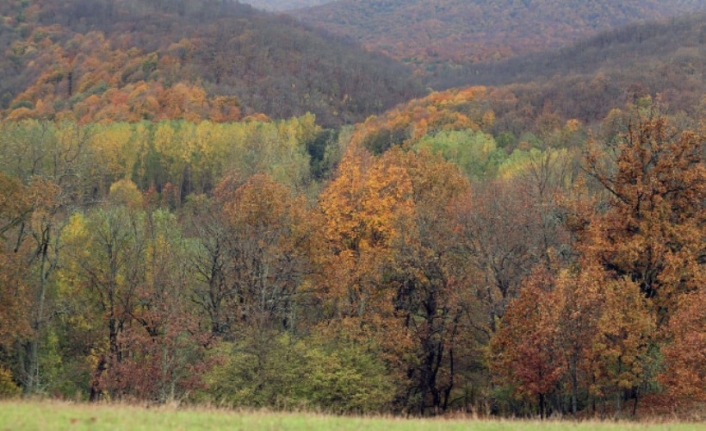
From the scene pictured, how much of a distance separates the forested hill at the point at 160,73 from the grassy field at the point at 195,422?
383 ft

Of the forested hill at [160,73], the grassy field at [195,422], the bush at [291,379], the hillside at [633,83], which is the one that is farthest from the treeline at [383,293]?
the forested hill at [160,73]

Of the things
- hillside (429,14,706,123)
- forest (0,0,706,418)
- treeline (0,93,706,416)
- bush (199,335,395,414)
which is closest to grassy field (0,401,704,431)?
forest (0,0,706,418)

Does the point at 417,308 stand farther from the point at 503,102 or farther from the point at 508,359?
the point at 503,102

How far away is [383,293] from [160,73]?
134 m

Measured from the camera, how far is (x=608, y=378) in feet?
81.0

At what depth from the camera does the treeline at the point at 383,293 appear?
80.4 feet

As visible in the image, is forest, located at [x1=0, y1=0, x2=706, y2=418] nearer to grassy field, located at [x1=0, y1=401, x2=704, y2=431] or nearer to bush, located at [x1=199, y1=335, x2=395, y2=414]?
bush, located at [x1=199, y1=335, x2=395, y2=414]

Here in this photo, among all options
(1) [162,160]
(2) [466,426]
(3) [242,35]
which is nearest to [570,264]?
(2) [466,426]

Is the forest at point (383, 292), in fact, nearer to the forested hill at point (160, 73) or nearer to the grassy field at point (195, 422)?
the grassy field at point (195, 422)

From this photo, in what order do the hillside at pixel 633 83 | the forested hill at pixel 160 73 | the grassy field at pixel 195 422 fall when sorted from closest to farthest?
the grassy field at pixel 195 422
the hillside at pixel 633 83
the forested hill at pixel 160 73

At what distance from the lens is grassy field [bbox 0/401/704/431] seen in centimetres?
1267

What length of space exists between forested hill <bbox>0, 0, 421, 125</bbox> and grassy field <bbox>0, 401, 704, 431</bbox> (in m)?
117

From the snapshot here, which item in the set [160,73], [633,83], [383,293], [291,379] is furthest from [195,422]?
[160,73]

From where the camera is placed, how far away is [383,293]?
32.5 meters
